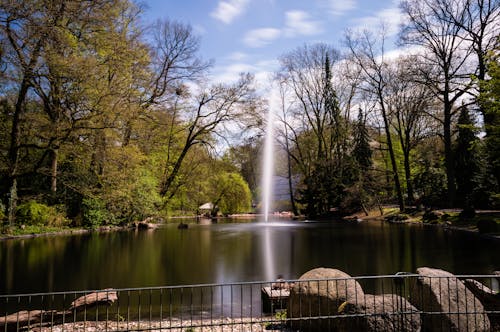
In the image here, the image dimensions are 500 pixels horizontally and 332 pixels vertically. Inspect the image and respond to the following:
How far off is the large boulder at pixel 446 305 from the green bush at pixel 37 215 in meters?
20.3

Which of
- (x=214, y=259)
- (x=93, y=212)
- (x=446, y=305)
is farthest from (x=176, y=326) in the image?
(x=93, y=212)

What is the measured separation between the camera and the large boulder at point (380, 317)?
5.21 metres

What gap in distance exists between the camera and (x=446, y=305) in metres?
5.41

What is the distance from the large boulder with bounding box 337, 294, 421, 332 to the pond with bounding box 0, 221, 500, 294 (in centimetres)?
467

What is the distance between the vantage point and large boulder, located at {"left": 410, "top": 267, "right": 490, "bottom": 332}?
5.34m

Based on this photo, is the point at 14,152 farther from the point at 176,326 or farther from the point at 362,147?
the point at 362,147

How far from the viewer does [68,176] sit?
2308 centimetres

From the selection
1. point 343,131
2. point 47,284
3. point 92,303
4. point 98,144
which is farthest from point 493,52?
point 343,131

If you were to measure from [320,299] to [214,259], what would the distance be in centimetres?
762

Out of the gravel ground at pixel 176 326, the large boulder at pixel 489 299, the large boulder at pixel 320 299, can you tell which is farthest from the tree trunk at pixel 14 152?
the large boulder at pixel 489 299

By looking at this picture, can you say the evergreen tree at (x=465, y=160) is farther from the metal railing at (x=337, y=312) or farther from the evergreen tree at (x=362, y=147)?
the metal railing at (x=337, y=312)

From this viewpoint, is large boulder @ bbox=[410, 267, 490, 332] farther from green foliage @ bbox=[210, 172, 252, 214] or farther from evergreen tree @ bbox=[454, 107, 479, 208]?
green foliage @ bbox=[210, 172, 252, 214]

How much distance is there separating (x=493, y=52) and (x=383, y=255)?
7391 millimetres

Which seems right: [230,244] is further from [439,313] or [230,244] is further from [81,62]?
[439,313]
